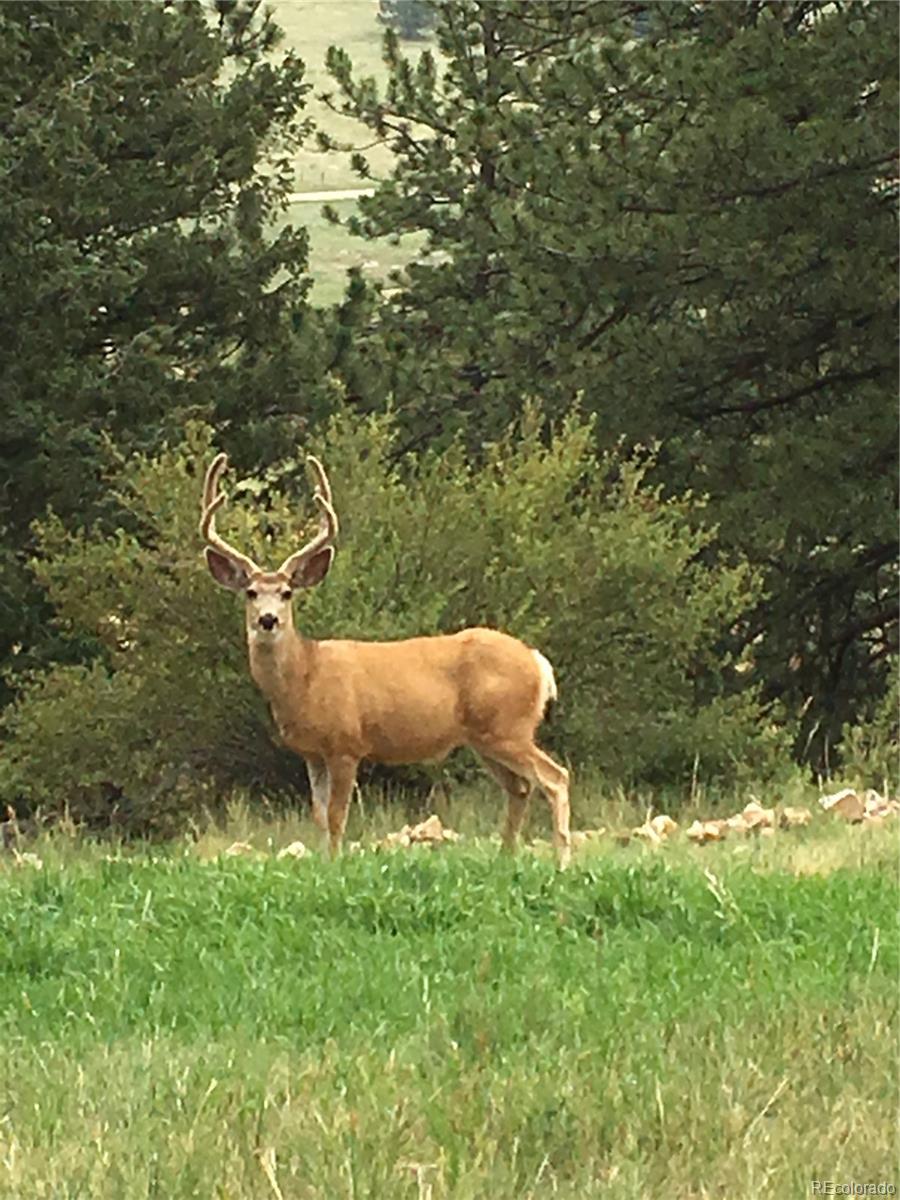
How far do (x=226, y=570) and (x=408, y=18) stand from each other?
22.7 metres

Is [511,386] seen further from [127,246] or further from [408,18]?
[408,18]

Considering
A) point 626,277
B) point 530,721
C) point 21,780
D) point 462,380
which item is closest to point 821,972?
point 530,721

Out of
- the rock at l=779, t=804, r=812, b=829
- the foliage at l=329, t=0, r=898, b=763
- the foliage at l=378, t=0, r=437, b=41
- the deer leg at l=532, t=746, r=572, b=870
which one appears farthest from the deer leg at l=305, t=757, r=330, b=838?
the foliage at l=378, t=0, r=437, b=41

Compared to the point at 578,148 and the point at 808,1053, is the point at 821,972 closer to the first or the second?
the point at 808,1053

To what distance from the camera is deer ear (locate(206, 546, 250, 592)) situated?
10672mm

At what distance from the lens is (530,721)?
35.4ft

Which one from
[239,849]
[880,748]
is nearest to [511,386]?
[880,748]

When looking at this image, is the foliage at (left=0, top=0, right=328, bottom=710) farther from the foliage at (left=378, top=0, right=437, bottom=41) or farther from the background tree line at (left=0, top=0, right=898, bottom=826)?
the foliage at (left=378, top=0, right=437, bottom=41)

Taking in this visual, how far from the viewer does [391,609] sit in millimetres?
14234

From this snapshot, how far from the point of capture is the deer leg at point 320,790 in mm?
10680

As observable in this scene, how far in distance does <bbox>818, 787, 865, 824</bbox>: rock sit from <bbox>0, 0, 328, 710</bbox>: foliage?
8934mm

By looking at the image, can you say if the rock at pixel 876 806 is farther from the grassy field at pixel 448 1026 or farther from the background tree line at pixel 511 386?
the background tree line at pixel 511 386

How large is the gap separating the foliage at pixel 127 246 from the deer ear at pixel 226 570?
793cm

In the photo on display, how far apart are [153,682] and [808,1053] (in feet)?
32.1
